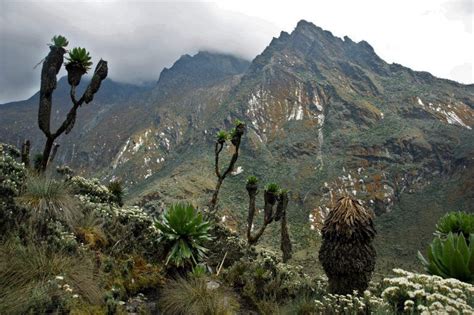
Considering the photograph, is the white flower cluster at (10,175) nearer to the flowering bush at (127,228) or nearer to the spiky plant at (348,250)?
the flowering bush at (127,228)

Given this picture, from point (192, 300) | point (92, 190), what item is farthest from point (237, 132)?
point (192, 300)

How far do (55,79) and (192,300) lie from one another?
30.8ft

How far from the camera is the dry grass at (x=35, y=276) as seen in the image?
18.6ft

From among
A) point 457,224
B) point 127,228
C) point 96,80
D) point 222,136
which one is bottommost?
point 127,228

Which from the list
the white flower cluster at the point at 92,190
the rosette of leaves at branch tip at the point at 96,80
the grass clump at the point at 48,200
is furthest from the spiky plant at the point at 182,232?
the rosette of leaves at branch tip at the point at 96,80

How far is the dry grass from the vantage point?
568 cm

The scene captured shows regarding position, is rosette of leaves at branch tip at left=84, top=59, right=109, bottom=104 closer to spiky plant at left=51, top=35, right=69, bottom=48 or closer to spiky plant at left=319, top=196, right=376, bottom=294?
spiky plant at left=51, top=35, right=69, bottom=48

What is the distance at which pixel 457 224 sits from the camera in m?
9.57

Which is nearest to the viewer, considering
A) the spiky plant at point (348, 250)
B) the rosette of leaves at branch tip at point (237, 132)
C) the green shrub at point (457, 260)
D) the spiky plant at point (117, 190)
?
the green shrub at point (457, 260)

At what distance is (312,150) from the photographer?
179125 millimetres

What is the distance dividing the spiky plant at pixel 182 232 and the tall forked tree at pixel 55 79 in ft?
17.9

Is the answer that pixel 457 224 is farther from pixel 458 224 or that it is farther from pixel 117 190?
pixel 117 190

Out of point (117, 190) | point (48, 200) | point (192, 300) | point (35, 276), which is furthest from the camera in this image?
point (117, 190)

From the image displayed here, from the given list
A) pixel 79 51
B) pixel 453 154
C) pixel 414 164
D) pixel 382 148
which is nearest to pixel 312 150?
pixel 382 148
